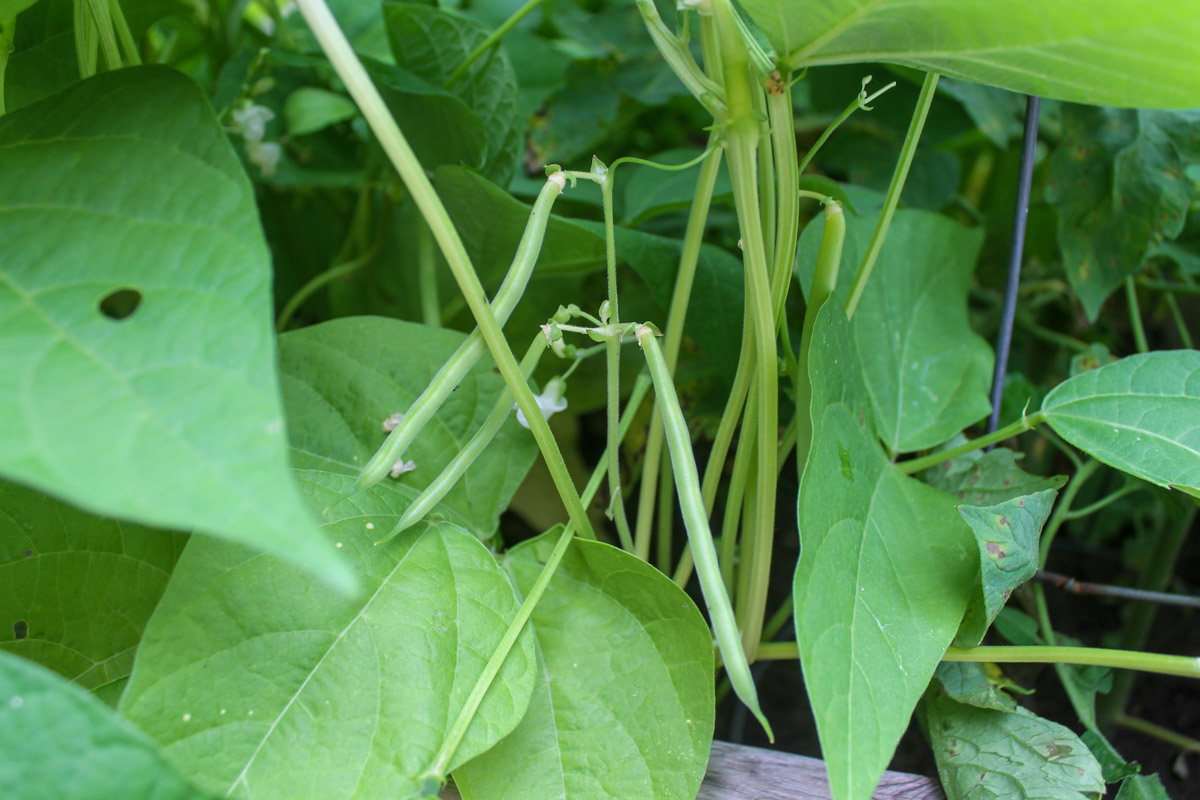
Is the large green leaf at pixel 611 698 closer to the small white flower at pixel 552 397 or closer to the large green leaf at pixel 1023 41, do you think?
the small white flower at pixel 552 397

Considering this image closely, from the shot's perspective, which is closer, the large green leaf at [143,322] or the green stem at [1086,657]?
the large green leaf at [143,322]

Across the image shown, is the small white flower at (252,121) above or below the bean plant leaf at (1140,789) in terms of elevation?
above

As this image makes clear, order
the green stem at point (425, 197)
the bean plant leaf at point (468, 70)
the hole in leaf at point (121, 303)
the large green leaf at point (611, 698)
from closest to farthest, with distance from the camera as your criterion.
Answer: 1. the green stem at point (425, 197)
2. the large green leaf at point (611, 698)
3. the bean plant leaf at point (468, 70)
4. the hole in leaf at point (121, 303)

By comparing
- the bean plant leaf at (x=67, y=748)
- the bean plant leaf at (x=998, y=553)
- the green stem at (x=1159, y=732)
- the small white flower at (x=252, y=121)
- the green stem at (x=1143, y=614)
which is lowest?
the green stem at (x=1159, y=732)

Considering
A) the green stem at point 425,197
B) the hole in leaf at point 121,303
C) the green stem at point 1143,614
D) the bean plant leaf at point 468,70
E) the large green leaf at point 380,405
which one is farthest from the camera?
the hole in leaf at point 121,303

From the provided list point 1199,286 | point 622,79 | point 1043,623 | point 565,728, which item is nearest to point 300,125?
point 622,79

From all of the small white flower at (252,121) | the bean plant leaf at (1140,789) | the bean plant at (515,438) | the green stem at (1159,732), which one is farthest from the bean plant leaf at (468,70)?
the green stem at (1159,732)

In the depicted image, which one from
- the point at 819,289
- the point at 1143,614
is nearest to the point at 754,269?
the point at 819,289
